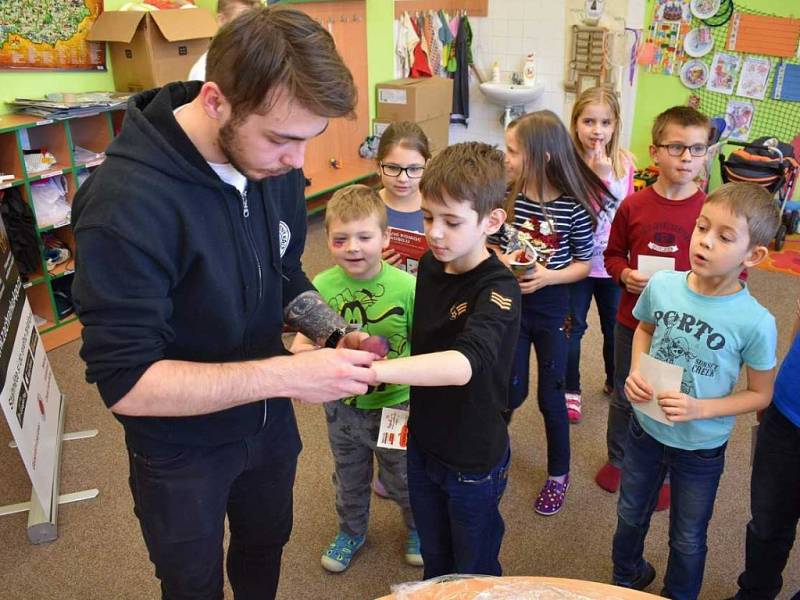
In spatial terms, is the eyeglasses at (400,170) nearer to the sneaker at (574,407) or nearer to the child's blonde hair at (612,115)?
the child's blonde hair at (612,115)

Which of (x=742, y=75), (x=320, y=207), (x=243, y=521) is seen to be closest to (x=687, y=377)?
(x=243, y=521)

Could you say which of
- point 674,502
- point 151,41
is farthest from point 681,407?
point 151,41

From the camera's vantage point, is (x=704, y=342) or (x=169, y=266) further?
(x=704, y=342)

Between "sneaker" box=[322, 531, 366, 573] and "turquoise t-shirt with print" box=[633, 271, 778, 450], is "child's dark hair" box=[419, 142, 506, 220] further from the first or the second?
"sneaker" box=[322, 531, 366, 573]

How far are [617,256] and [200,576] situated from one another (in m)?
1.63

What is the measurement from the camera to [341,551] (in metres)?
2.17

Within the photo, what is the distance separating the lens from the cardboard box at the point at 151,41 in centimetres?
372

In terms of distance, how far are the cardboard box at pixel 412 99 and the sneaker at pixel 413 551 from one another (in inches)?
161

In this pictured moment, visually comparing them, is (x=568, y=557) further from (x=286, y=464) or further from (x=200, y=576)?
(x=200, y=576)

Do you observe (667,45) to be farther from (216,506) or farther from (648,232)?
(216,506)

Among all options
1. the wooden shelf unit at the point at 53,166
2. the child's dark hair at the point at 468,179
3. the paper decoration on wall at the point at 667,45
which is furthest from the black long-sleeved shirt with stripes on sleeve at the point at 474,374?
the paper decoration on wall at the point at 667,45

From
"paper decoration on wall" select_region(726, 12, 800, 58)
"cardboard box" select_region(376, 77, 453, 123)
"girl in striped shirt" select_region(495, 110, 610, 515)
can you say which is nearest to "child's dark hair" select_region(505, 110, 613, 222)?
"girl in striped shirt" select_region(495, 110, 610, 515)

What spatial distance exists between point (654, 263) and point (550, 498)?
0.90m

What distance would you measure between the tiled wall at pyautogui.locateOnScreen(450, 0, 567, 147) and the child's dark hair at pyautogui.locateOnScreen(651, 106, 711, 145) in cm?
411
